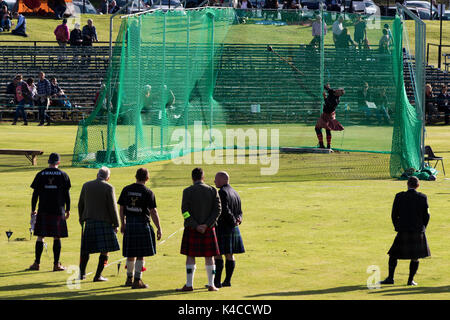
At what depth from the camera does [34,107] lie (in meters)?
33.8

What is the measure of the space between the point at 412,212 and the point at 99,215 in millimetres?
3984

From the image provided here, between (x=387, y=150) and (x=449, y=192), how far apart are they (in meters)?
7.60

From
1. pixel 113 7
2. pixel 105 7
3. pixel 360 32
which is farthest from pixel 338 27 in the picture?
pixel 105 7

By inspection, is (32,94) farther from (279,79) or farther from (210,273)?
(210,273)

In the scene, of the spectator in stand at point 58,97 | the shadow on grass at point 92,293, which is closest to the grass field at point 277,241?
the shadow on grass at point 92,293

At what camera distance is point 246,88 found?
101ft

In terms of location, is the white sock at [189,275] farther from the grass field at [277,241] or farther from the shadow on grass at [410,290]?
the shadow on grass at [410,290]

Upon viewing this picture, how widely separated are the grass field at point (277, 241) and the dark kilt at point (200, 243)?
1.58 feet

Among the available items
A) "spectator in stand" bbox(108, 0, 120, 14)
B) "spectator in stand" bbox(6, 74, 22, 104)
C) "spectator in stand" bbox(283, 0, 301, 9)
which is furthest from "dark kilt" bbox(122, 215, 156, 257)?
"spectator in stand" bbox(108, 0, 120, 14)

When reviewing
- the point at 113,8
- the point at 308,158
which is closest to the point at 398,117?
the point at 308,158

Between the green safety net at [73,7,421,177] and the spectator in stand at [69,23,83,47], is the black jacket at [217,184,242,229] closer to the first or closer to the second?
the green safety net at [73,7,421,177]

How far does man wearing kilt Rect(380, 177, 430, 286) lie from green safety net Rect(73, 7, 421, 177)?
9.89 m

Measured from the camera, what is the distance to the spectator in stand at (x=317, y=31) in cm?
2802

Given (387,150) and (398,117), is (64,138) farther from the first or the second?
(398,117)
